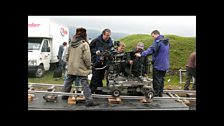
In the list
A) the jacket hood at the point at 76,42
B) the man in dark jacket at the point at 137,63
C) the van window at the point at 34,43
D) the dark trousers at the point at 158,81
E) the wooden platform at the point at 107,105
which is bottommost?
the wooden platform at the point at 107,105

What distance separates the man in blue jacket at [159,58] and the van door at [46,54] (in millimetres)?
7071

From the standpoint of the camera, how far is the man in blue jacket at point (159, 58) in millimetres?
7875

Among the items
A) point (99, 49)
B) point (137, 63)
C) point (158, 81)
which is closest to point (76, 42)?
point (99, 49)

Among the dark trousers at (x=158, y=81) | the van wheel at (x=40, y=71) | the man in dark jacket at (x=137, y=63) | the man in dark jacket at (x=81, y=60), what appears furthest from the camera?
the van wheel at (x=40, y=71)

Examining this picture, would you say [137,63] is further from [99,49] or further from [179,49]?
[179,49]

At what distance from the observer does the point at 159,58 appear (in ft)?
26.0

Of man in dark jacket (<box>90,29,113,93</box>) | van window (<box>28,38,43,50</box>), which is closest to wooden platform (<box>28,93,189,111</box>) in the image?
man in dark jacket (<box>90,29,113,93</box>)

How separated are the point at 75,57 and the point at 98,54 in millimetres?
843

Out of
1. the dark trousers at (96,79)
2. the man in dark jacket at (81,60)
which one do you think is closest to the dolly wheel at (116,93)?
the man in dark jacket at (81,60)

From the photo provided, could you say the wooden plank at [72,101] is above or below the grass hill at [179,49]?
below

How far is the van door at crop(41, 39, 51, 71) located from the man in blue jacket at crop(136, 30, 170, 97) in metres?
7.07

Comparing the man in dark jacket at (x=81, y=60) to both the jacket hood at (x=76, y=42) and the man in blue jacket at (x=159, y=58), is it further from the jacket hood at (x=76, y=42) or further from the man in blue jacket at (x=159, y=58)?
the man in blue jacket at (x=159, y=58)

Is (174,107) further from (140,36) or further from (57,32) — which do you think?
(140,36)

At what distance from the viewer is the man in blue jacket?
25.8 ft
